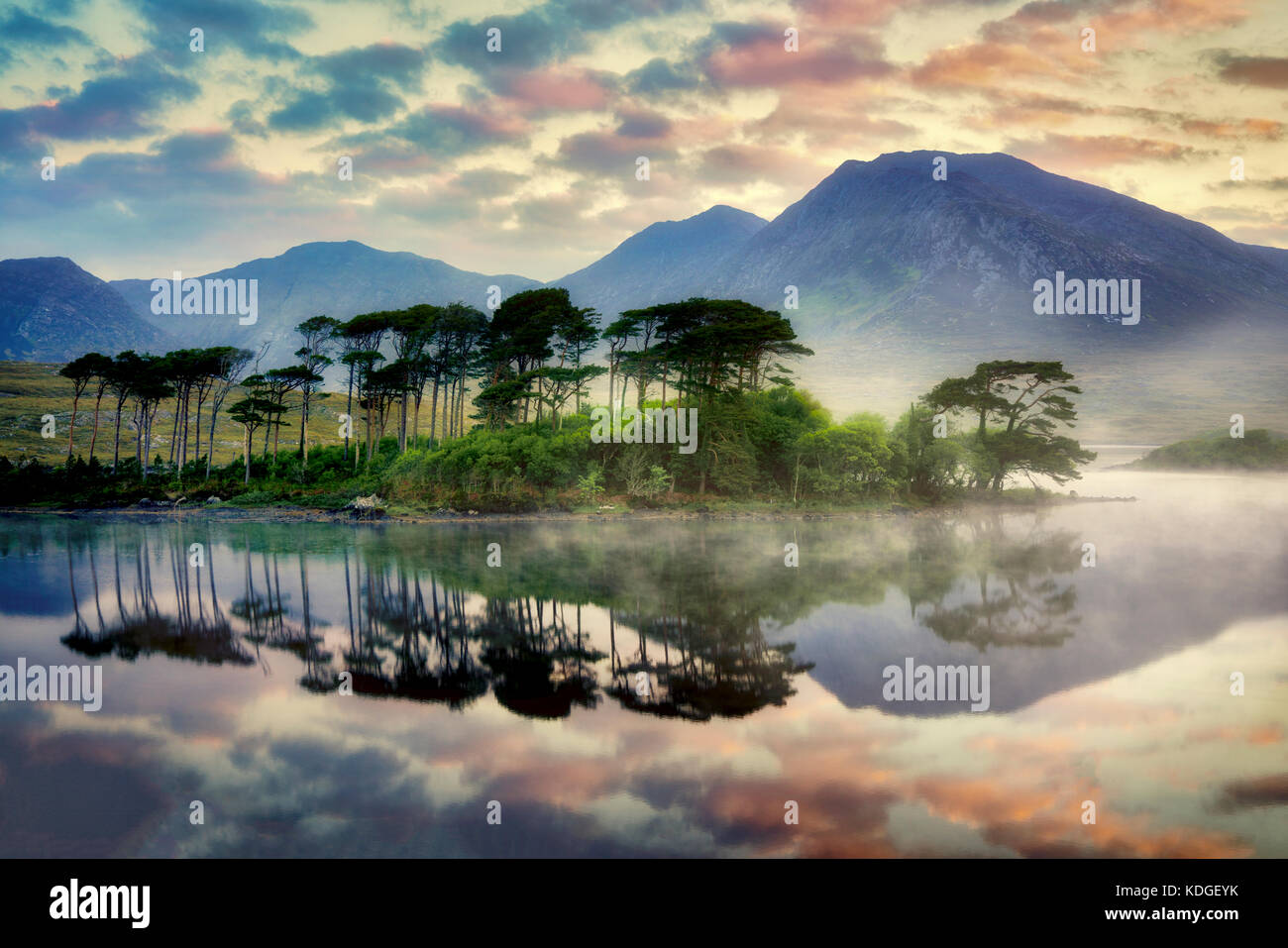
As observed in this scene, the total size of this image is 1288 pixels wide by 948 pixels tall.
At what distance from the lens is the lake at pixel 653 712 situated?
21.7 feet

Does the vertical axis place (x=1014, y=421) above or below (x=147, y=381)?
below

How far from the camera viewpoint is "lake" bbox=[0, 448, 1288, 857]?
21.7 feet

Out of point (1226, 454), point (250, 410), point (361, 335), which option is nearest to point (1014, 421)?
point (1226, 454)

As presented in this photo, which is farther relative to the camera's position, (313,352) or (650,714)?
(313,352)

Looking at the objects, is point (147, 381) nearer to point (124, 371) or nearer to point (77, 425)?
point (124, 371)

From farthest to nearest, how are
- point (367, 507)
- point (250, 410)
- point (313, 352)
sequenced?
point (250, 410)
point (313, 352)
point (367, 507)

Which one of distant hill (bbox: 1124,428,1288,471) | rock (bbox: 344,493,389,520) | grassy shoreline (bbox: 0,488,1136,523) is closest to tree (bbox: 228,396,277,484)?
grassy shoreline (bbox: 0,488,1136,523)

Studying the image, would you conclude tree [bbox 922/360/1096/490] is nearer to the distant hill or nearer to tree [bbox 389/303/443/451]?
the distant hill

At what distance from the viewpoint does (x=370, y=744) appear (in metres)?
8.56

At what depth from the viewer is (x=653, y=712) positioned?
9367 mm

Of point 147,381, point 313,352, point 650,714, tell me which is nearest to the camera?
point 650,714

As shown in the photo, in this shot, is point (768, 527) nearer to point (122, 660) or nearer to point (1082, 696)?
point (1082, 696)

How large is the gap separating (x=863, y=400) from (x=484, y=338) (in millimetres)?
119438

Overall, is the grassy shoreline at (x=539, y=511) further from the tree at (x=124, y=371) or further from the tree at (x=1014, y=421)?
the tree at (x=124, y=371)
